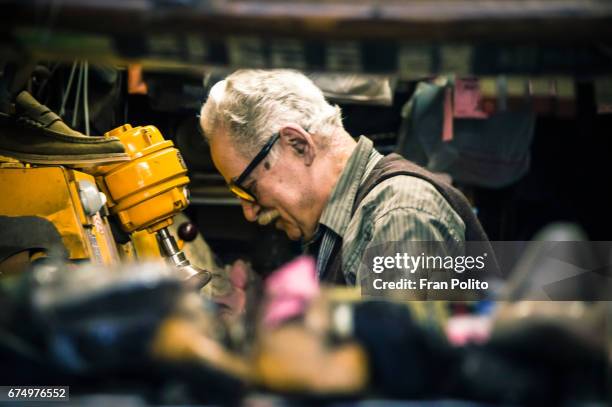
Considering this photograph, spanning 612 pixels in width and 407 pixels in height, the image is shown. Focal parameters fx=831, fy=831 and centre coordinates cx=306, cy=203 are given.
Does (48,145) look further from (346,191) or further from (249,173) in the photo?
(346,191)

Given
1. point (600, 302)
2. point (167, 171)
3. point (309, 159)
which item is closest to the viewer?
point (600, 302)

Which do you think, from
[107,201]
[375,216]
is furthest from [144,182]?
[375,216]

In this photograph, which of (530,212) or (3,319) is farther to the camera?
(530,212)

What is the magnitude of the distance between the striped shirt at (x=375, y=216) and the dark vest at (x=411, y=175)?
0.02 m

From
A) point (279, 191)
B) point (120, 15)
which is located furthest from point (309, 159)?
point (120, 15)

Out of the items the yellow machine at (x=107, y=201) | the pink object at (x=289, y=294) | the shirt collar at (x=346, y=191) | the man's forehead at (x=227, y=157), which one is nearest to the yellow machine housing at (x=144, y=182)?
the yellow machine at (x=107, y=201)

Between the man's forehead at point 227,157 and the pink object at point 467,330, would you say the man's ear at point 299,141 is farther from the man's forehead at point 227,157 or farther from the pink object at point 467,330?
the pink object at point 467,330

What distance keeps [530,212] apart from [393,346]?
317 cm

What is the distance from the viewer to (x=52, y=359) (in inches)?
37.4

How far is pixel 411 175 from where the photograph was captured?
2266 mm

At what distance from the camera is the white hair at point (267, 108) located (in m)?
2.48

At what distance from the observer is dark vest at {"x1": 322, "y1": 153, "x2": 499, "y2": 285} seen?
223cm

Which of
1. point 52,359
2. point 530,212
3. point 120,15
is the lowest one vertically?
point 530,212

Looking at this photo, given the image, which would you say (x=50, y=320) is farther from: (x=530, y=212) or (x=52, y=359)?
(x=530, y=212)
